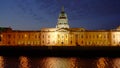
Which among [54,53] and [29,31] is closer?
[54,53]

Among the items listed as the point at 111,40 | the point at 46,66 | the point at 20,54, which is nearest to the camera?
the point at 46,66

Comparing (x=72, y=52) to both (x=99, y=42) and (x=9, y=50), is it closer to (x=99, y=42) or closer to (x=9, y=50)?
(x=9, y=50)

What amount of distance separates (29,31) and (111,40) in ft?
74.0

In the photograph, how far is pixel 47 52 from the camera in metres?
83.1

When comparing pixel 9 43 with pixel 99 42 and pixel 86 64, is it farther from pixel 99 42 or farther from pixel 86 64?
pixel 86 64

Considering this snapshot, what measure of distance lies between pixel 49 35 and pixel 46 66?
200ft

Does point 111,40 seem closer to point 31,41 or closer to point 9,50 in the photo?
point 31,41

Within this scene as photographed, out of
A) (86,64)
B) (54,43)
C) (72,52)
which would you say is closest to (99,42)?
(54,43)

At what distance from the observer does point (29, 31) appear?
119000mm

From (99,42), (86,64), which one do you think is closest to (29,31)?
(99,42)

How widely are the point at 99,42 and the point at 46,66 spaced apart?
193 feet

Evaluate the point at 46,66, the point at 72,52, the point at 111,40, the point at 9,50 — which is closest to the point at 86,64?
the point at 46,66

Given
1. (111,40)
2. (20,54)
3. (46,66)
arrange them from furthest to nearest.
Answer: (111,40) → (20,54) → (46,66)

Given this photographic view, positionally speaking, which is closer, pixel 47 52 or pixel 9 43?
pixel 47 52
